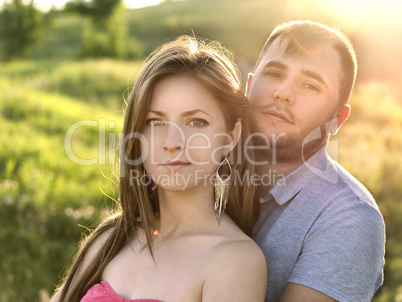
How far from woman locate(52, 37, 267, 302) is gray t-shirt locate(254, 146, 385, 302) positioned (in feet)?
0.58

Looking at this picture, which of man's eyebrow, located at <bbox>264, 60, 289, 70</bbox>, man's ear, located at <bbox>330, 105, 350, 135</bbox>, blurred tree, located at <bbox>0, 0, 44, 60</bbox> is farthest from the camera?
blurred tree, located at <bbox>0, 0, 44, 60</bbox>

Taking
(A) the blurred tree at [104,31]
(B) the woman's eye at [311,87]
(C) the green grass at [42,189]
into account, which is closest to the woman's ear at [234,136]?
(B) the woman's eye at [311,87]

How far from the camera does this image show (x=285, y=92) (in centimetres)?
316

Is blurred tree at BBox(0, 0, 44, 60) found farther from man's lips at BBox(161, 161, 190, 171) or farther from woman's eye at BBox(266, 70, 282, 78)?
man's lips at BBox(161, 161, 190, 171)

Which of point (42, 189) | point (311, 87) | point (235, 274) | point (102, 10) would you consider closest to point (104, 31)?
point (102, 10)

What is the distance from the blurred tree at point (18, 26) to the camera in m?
29.9

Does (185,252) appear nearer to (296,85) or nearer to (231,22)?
(296,85)

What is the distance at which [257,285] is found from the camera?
2268 millimetres

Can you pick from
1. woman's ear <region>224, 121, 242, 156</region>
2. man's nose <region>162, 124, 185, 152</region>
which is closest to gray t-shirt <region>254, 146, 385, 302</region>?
woman's ear <region>224, 121, 242, 156</region>

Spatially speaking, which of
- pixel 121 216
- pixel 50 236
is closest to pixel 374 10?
pixel 50 236

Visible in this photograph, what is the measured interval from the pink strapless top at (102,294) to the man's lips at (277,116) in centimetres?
137

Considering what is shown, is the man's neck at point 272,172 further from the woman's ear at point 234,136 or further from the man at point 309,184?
the woman's ear at point 234,136

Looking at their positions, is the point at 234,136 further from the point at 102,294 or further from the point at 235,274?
the point at 102,294

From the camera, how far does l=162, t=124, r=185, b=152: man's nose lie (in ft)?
7.93
